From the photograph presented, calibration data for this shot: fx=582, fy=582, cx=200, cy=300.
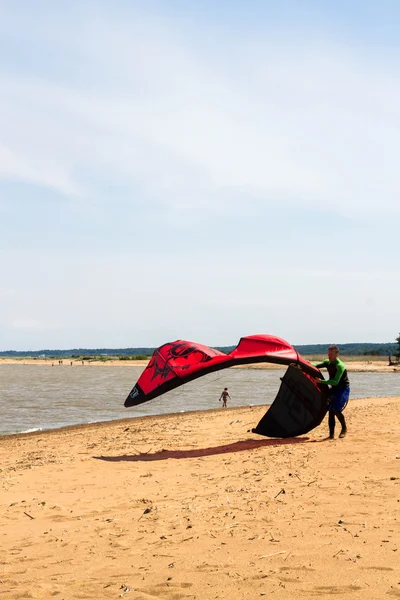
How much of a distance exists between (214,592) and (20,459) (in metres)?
8.53

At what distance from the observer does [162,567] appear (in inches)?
193

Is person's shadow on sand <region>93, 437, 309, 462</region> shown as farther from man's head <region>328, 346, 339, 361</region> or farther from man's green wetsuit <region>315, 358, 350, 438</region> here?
man's head <region>328, 346, 339, 361</region>

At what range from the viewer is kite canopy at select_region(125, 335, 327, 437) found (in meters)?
10.4

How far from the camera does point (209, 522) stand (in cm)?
605

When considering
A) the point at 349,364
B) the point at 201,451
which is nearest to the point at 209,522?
the point at 201,451

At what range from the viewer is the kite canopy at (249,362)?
1040 centimetres

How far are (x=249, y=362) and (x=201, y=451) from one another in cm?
205

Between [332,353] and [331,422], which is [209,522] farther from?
[332,353]

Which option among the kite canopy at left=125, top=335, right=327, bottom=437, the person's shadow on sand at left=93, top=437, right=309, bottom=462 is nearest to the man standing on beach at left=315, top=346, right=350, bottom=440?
the kite canopy at left=125, top=335, right=327, bottom=437

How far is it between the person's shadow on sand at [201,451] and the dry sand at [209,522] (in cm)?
4

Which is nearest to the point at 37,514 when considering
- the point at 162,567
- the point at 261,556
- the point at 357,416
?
the point at 162,567

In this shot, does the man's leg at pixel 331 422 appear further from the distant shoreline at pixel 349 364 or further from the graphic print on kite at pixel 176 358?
the distant shoreline at pixel 349 364

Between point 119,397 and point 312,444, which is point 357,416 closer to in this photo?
point 312,444

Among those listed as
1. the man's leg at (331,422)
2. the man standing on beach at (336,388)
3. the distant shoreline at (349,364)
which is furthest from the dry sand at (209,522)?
the distant shoreline at (349,364)
